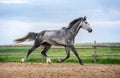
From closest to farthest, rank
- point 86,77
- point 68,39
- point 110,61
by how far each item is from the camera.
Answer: point 86,77 → point 68,39 → point 110,61

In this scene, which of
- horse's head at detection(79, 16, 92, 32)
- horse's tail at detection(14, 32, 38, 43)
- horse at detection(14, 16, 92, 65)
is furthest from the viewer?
horse's tail at detection(14, 32, 38, 43)

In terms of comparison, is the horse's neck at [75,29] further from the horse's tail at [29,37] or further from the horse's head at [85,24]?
the horse's tail at [29,37]

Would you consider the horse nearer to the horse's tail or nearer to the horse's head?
the horse's head

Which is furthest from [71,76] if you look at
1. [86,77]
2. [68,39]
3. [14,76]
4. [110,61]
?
[110,61]

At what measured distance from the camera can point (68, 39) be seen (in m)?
14.6

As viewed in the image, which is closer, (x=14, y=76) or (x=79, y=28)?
(x=14, y=76)

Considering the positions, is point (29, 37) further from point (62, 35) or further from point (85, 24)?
point (85, 24)

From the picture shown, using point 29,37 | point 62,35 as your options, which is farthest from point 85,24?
point 29,37

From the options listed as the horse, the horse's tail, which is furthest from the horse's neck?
the horse's tail

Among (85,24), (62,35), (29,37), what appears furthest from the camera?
(29,37)

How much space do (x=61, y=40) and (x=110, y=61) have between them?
249 inches

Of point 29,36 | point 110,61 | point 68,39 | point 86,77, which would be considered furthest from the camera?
point 110,61

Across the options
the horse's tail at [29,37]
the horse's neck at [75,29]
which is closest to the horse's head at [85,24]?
the horse's neck at [75,29]

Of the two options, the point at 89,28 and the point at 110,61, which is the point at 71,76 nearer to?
the point at 89,28
